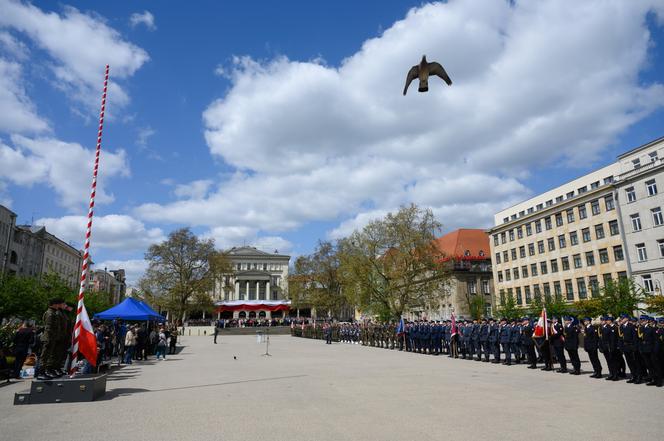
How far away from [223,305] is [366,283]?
137 feet

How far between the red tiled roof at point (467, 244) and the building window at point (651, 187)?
39595 millimetres

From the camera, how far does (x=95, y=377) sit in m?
10.4

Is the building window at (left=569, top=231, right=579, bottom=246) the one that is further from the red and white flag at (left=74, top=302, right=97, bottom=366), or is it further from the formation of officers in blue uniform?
the red and white flag at (left=74, top=302, right=97, bottom=366)

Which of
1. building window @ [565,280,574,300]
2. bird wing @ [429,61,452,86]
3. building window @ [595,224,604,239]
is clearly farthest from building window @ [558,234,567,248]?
bird wing @ [429,61,452,86]

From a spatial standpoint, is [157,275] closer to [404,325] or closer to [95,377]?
[404,325]

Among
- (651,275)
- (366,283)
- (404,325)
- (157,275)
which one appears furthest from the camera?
(157,275)

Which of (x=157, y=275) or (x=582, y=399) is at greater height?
(x=157, y=275)

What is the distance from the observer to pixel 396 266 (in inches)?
1897

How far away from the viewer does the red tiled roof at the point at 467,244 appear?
8588 cm

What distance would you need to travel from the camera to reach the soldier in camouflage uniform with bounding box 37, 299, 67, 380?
10.8 metres

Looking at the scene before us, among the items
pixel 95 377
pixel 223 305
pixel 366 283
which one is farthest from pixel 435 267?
pixel 223 305

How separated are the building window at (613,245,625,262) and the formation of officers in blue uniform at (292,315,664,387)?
1314 inches

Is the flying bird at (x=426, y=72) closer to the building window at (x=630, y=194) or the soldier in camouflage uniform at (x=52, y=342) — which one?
the soldier in camouflage uniform at (x=52, y=342)

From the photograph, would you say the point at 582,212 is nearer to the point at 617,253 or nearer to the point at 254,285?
the point at 617,253
